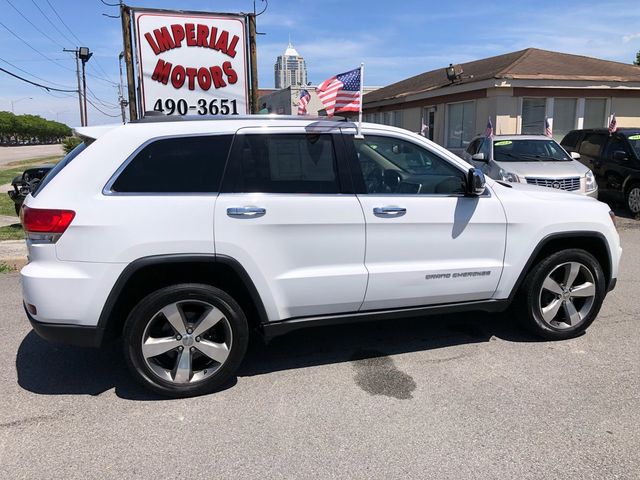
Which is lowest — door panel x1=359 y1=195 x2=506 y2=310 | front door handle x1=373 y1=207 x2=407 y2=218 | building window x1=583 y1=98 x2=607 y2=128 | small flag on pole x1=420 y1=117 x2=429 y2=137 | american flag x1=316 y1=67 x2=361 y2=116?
door panel x1=359 y1=195 x2=506 y2=310

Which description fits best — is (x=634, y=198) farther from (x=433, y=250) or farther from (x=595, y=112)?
(x=433, y=250)

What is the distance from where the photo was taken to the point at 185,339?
3549 mm

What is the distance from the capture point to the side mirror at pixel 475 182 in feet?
12.9

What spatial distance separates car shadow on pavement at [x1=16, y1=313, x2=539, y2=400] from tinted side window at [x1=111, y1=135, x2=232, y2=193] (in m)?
1.41

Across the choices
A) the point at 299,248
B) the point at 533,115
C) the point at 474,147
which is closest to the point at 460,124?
the point at 533,115

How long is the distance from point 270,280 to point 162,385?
3.24 ft

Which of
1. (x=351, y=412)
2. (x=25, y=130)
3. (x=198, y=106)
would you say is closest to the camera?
→ (x=351, y=412)

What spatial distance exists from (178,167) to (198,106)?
5759mm

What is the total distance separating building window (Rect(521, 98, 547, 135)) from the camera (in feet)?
55.6

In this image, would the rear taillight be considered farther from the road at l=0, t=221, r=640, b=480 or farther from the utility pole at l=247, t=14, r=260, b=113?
the utility pole at l=247, t=14, r=260, b=113

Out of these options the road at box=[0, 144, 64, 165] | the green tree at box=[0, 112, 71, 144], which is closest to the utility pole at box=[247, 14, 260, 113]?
the road at box=[0, 144, 64, 165]

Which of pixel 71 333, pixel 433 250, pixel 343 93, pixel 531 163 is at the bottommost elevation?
pixel 71 333

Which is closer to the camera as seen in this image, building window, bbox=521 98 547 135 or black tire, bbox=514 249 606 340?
black tire, bbox=514 249 606 340

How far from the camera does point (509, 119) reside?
16344 millimetres
